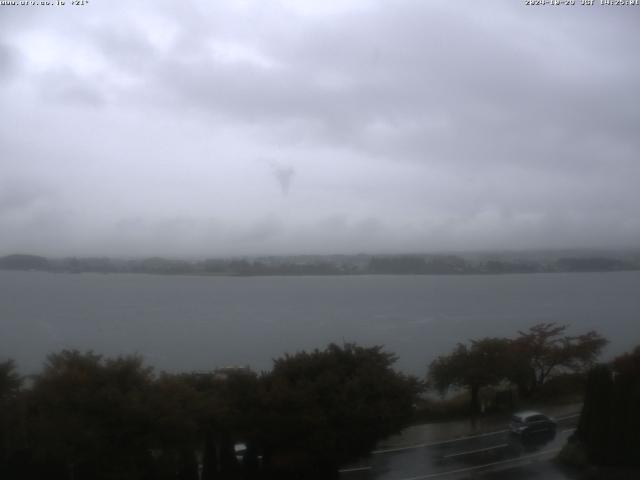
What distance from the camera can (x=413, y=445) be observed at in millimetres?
15641

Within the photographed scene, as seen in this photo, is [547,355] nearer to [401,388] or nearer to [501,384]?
[501,384]

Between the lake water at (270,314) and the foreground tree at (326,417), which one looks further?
the lake water at (270,314)

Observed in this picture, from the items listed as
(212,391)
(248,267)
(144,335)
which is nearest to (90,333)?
(144,335)

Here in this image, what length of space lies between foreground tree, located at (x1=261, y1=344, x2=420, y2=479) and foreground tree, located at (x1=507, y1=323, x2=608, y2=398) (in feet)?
29.0

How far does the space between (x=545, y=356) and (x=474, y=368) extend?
384cm

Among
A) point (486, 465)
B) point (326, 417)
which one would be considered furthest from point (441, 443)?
point (326, 417)

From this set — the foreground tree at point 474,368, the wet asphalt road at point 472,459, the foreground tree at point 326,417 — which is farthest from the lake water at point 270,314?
the foreground tree at point 326,417

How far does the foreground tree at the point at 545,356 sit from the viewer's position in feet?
67.4

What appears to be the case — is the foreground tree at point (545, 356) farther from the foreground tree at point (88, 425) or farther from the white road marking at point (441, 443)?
the foreground tree at point (88, 425)

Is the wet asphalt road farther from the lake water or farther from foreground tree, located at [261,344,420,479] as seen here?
the lake water

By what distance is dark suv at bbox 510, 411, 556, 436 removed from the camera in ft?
50.9

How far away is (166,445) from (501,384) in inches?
508

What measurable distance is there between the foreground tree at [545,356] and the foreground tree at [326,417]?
8853 millimetres

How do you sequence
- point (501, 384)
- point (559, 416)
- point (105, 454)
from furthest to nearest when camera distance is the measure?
point (501, 384), point (559, 416), point (105, 454)
